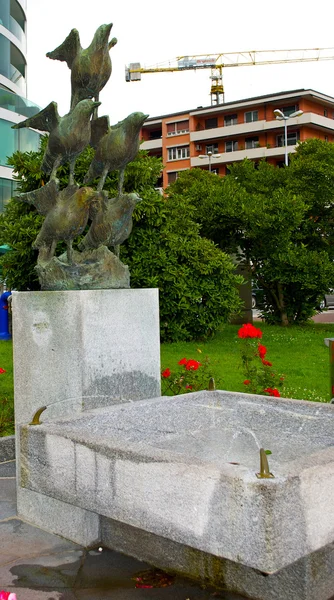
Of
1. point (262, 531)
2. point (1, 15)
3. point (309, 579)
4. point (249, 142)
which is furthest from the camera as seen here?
point (249, 142)

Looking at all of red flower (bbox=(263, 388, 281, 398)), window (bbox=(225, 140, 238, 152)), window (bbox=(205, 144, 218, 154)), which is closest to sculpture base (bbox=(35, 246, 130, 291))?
→ red flower (bbox=(263, 388, 281, 398))

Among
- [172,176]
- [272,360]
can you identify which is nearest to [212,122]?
[172,176]

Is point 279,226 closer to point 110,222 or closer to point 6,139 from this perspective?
point 110,222

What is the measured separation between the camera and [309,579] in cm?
290

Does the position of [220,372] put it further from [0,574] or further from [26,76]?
[26,76]

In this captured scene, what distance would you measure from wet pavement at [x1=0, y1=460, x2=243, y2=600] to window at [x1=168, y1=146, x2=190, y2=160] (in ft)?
160

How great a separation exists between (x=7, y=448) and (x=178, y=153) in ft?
157

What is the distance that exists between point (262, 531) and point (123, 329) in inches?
84.7

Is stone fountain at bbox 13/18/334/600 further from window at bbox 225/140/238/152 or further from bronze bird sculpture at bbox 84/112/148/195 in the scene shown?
window at bbox 225/140/238/152

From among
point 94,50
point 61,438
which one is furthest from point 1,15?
point 61,438

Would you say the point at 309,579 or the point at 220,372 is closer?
the point at 309,579

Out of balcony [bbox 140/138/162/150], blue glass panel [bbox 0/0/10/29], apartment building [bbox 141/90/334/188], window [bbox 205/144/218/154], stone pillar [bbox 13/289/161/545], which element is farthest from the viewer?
balcony [bbox 140/138/162/150]

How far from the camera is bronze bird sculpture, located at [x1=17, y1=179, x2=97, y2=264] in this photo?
4.37 m

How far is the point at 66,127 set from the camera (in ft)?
14.2
